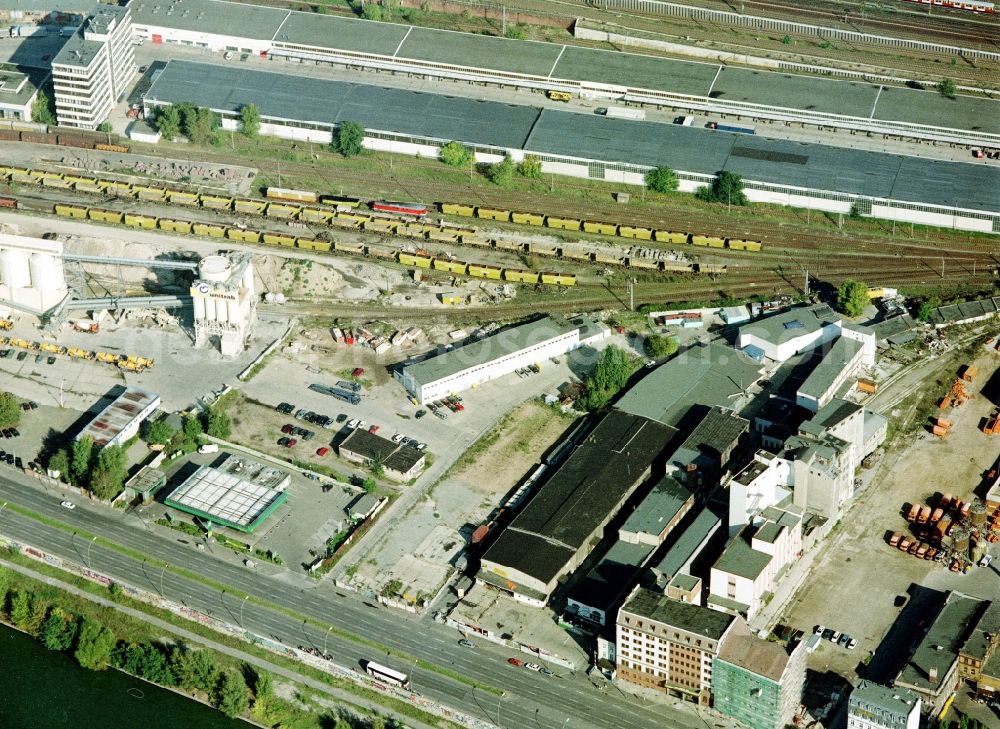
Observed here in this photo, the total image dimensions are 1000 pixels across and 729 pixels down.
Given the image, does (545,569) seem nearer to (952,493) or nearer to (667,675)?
(667,675)

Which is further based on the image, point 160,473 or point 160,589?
point 160,473

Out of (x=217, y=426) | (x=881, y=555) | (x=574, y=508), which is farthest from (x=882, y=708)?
(x=217, y=426)

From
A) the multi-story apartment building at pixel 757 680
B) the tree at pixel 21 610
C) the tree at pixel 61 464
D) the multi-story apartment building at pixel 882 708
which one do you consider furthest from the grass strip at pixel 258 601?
the multi-story apartment building at pixel 882 708

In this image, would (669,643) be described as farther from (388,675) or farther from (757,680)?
(388,675)

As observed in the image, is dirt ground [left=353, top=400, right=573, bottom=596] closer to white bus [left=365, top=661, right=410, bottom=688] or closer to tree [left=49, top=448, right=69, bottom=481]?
white bus [left=365, top=661, right=410, bottom=688]

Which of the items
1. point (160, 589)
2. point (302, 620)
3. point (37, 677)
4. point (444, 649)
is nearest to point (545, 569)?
point (444, 649)
